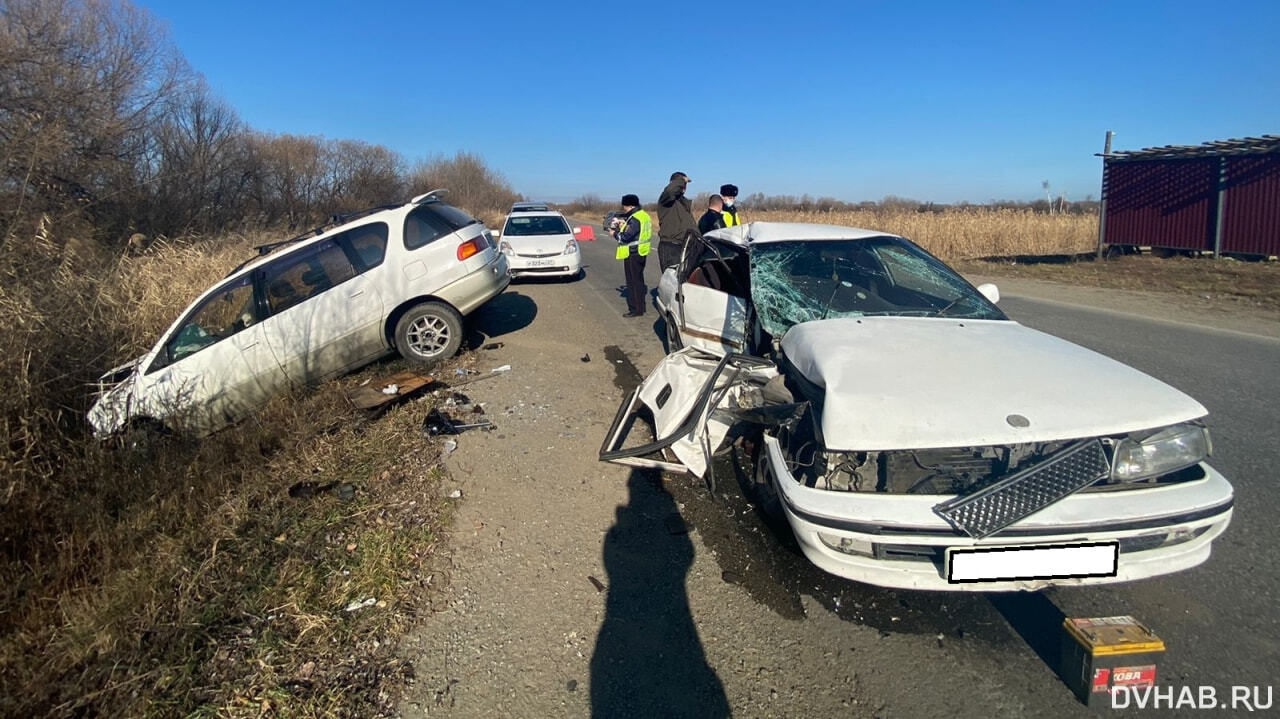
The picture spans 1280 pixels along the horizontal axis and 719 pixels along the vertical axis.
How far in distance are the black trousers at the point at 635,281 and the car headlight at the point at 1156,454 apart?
7271 mm

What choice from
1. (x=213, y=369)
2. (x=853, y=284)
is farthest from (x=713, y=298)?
(x=213, y=369)

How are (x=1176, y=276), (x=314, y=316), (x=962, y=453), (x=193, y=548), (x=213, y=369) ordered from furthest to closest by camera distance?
(x=1176, y=276) → (x=314, y=316) → (x=213, y=369) → (x=193, y=548) → (x=962, y=453)

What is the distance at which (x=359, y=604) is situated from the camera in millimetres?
3064

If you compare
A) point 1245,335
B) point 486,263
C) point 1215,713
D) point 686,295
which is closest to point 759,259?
point 686,295

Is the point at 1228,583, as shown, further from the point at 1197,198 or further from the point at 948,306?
the point at 1197,198

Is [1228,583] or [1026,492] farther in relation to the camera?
[1228,583]

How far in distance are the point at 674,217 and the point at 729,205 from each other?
105 cm

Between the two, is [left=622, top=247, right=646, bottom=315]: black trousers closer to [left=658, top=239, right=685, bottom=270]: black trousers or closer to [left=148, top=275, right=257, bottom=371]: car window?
[left=658, top=239, right=685, bottom=270]: black trousers

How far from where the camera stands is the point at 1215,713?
2.23m

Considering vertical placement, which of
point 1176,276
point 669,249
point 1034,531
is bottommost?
point 1176,276

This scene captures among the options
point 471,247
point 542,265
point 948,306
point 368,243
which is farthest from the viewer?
point 542,265

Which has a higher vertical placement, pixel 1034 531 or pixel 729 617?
pixel 1034 531

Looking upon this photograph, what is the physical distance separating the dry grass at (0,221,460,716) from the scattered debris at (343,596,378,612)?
0.03 metres

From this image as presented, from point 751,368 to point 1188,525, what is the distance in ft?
6.79
